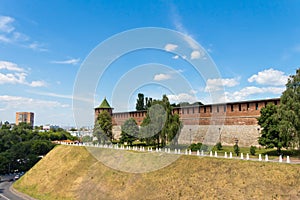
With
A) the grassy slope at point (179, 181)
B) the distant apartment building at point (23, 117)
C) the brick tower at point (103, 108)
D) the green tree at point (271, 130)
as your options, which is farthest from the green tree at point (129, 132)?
the distant apartment building at point (23, 117)

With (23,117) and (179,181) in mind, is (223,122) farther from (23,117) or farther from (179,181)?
(23,117)

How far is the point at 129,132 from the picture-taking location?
1911 inches

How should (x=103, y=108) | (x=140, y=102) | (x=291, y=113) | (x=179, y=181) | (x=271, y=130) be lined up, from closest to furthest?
(x=179, y=181)
(x=291, y=113)
(x=271, y=130)
(x=103, y=108)
(x=140, y=102)

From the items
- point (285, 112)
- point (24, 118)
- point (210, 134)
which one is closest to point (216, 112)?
point (210, 134)

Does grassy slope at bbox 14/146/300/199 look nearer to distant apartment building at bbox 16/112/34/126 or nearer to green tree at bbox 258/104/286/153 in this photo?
green tree at bbox 258/104/286/153

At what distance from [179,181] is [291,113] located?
40.4 feet

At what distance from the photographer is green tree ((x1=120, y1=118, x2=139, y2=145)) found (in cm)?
4828

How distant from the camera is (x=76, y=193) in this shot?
28.2 m

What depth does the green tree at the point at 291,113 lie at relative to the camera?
82.0 ft

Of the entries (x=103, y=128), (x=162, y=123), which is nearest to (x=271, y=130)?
(x=162, y=123)

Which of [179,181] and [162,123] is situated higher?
[162,123]

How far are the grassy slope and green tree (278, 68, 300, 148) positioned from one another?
6.19 meters

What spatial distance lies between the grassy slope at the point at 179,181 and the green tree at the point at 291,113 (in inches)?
244

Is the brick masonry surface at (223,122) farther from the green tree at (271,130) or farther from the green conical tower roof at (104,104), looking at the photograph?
the green conical tower roof at (104,104)
